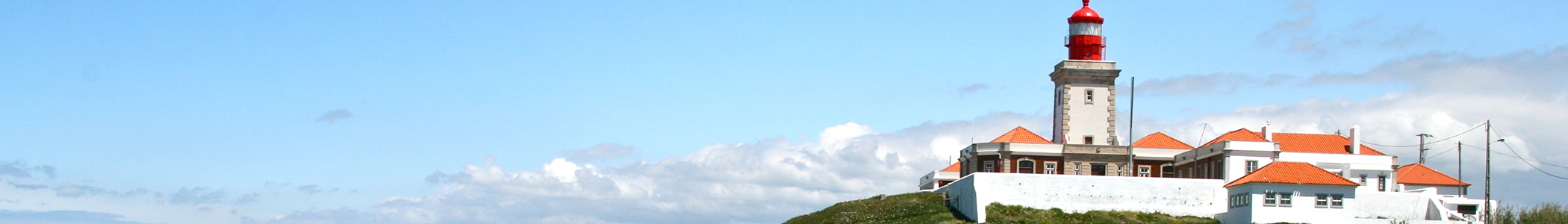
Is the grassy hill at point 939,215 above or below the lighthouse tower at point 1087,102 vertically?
below

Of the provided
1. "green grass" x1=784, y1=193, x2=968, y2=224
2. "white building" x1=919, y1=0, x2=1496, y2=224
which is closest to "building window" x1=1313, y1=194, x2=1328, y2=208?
"white building" x1=919, y1=0, x2=1496, y2=224

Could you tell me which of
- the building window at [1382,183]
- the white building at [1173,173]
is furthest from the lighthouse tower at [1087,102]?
the building window at [1382,183]

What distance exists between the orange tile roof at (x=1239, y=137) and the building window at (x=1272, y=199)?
364 inches

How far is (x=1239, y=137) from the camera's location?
78.0 metres

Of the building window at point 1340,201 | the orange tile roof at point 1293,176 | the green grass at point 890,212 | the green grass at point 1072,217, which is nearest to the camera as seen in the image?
the orange tile roof at point 1293,176

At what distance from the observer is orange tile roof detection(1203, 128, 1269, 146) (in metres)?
77.6

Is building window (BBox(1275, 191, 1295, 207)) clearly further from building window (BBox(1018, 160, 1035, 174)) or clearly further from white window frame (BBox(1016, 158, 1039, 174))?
building window (BBox(1018, 160, 1035, 174))

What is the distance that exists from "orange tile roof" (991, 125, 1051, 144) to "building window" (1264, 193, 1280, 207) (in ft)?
50.1

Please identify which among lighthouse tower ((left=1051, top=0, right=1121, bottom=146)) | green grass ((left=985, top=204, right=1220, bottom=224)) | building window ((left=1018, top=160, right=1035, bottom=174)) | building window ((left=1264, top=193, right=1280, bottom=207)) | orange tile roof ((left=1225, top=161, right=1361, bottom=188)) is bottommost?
green grass ((left=985, top=204, right=1220, bottom=224))

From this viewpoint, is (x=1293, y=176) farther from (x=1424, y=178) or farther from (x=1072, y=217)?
(x=1424, y=178)

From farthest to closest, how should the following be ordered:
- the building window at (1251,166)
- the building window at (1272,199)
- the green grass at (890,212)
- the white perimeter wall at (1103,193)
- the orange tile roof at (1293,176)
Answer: the building window at (1251,166) < the green grass at (890,212) < the white perimeter wall at (1103,193) < the orange tile roof at (1293,176) < the building window at (1272,199)

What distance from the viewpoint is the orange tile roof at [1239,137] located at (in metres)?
77.6

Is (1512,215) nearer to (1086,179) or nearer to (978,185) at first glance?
(1086,179)

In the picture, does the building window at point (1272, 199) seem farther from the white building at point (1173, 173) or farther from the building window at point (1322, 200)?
the building window at point (1322, 200)
